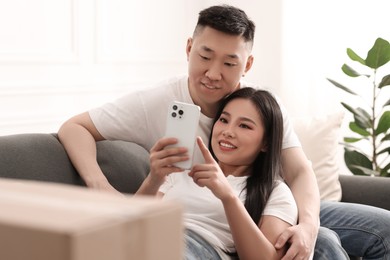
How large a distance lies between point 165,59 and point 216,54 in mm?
2270

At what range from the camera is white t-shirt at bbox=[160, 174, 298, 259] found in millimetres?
1931

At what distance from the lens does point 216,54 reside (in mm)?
2057

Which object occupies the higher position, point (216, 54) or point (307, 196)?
point (216, 54)

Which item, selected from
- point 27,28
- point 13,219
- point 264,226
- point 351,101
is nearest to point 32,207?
point 13,219

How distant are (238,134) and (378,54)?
1.52m

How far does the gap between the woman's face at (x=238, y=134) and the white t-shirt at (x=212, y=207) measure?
0.07m

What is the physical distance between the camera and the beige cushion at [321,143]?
2.71 metres

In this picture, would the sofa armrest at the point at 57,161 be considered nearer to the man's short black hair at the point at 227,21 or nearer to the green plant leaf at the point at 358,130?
the man's short black hair at the point at 227,21

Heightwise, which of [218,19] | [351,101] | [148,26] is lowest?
[351,101]

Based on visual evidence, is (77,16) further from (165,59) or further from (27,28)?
(165,59)

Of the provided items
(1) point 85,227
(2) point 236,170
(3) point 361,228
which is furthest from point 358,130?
(1) point 85,227

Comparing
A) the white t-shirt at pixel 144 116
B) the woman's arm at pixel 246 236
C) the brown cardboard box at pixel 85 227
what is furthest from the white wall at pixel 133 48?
the brown cardboard box at pixel 85 227

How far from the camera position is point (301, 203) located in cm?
203

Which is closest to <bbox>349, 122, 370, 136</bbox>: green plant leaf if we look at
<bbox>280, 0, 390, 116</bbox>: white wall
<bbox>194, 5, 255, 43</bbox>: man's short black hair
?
<bbox>280, 0, 390, 116</bbox>: white wall
